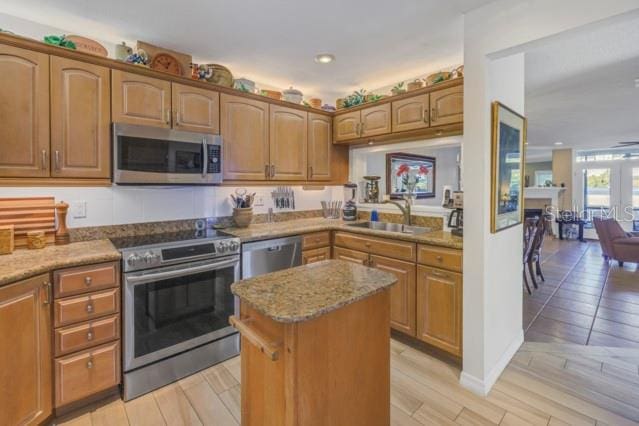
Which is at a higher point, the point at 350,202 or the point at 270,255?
the point at 350,202

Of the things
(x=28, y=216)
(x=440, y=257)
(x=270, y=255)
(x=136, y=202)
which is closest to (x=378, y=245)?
(x=440, y=257)

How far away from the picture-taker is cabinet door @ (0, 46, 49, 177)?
1.89 meters

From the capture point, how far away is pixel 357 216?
3.77m

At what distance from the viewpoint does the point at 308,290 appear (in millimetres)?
1312

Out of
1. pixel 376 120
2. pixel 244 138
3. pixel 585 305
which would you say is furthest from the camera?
pixel 585 305

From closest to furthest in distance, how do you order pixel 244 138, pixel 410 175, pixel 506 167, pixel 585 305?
pixel 506 167 < pixel 244 138 < pixel 585 305 < pixel 410 175

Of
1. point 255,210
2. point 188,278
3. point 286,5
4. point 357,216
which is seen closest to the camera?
point 286,5

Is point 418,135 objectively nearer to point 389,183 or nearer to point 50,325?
point 389,183

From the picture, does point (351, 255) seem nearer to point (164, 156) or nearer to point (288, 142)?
point (288, 142)

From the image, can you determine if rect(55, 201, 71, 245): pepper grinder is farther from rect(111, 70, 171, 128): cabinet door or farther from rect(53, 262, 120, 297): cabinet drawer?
rect(111, 70, 171, 128): cabinet door

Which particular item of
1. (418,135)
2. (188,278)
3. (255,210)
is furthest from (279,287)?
(418,135)

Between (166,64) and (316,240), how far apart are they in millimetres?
1950

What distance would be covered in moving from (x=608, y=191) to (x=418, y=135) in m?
7.89

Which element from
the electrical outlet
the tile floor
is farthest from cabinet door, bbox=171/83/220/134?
the tile floor
